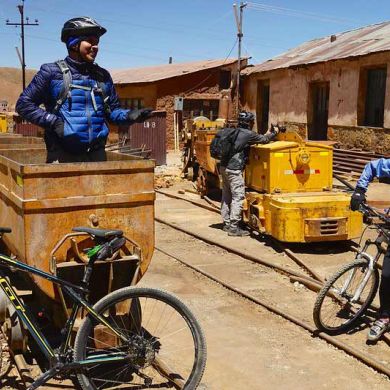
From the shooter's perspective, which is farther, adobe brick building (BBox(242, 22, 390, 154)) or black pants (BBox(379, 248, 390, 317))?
adobe brick building (BBox(242, 22, 390, 154))

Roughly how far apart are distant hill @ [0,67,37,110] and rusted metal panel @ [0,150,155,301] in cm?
7454

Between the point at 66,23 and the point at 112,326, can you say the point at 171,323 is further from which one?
the point at 66,23

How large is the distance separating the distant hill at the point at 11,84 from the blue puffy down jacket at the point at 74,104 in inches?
2909

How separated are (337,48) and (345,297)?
1527cm

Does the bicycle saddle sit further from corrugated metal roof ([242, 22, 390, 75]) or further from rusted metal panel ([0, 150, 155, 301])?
corrugated metal roof ([242, 22, 390, 75])

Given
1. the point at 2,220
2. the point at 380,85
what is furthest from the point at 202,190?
the point at 2,220

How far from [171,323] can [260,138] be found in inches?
A: 214

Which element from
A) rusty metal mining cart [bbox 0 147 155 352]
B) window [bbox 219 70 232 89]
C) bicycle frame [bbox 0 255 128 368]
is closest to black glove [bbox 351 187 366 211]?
rusty metal mining cart [bbox 0 147 155 352]

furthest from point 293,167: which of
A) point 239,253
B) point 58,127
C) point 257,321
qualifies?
point 58,127

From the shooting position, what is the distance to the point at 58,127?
4637 millimetres

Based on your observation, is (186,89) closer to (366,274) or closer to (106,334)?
(366,274)

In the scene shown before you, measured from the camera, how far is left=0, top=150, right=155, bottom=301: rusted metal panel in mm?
4090

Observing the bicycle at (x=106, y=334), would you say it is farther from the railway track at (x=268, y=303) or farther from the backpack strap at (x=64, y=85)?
the backpack strap at (x=64, y=85)

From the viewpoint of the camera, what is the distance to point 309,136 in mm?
19406
